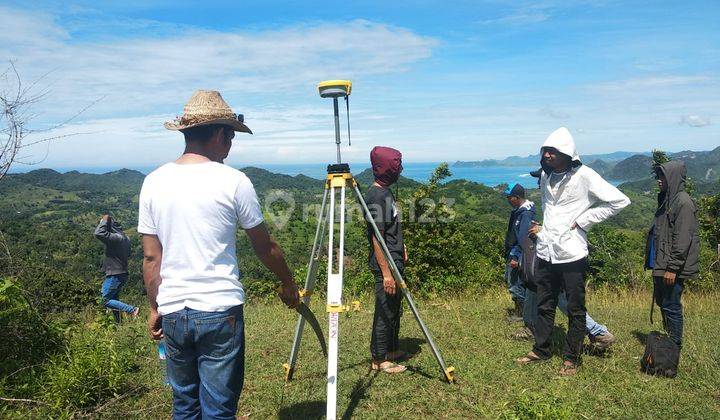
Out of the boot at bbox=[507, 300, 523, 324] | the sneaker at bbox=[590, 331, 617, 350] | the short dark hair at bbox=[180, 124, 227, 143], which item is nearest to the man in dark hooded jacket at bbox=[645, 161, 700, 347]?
the sneaker at bbox=[590, 331, 617, 350]

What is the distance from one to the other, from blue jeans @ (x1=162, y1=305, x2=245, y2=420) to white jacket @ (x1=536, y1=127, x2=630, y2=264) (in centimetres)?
328

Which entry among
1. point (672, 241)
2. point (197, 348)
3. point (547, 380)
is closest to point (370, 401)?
point (547, 380)

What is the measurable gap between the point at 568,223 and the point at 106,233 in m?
7.15

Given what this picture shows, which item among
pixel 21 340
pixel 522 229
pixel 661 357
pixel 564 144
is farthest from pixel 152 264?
pixel 661 357

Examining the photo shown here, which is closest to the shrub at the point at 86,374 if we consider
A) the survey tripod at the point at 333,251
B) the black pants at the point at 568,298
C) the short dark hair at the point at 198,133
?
the survey tripod at the point at 333,251

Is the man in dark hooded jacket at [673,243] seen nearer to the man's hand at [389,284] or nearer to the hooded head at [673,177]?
the hooded head at [673,177]

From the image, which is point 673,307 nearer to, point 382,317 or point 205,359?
point 382,317

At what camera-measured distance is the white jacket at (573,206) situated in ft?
14.1

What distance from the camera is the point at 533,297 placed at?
565cm

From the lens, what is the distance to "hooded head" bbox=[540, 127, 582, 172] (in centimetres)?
431

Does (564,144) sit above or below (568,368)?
above

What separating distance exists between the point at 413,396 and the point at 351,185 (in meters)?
2.03

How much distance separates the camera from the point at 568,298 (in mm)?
4484

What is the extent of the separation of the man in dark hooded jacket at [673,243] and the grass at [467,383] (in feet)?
2.25
